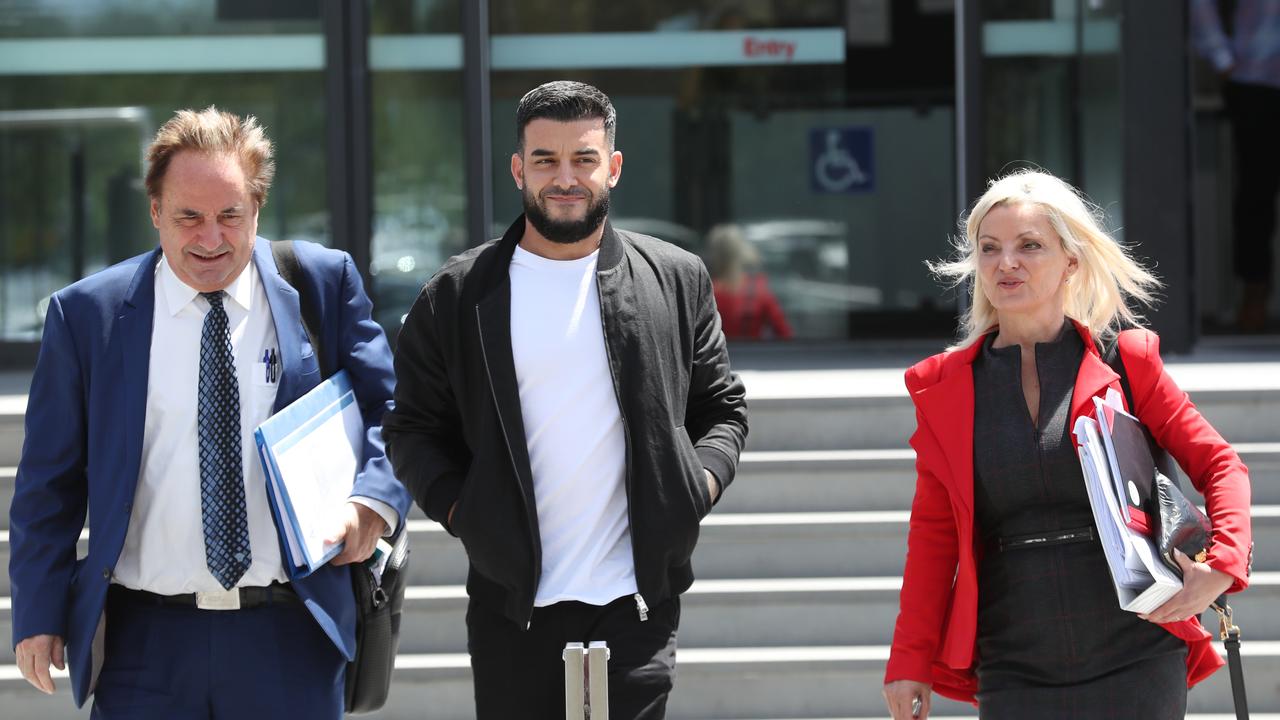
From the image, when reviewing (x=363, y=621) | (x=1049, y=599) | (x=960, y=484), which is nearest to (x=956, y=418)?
(x=960, y=484)

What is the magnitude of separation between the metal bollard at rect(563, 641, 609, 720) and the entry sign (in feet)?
22.7

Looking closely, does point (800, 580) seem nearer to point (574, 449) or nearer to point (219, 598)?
point (574, 449)

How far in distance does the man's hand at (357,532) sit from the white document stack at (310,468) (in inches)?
0.8

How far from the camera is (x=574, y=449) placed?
10.2 ft

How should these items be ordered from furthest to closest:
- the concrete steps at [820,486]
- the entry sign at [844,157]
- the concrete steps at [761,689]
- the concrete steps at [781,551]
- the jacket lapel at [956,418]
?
the entry sign at [844,157] < the concrete steps at [820,486] < the concrete steps at [781,551] < the concrete steps at [761,689] < the jacket lapel at [956,418]

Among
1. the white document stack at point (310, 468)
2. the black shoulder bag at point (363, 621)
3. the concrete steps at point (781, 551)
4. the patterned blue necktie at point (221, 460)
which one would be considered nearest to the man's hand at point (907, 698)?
the black shoulder bag at point (363, 621)

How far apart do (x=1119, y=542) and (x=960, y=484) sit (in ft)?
1.14

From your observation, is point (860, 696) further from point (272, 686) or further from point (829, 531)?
point (272, 686)

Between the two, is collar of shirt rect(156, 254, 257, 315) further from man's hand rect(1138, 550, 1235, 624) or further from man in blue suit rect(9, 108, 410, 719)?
man's hand rect(1138, 550, 1235, 624)

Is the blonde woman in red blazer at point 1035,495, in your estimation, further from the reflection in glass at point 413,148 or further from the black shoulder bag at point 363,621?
the reflection in glass at point 413,148

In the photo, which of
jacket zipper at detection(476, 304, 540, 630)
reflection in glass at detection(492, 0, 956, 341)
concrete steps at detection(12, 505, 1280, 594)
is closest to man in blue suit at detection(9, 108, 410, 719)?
jacket zipper at detection(476, 304, 540, 630)

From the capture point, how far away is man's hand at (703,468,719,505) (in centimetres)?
320

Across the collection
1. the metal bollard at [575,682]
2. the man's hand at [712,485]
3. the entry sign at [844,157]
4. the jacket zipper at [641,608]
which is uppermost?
the entry sign at [844,157]

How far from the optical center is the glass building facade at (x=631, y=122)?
8078mm
